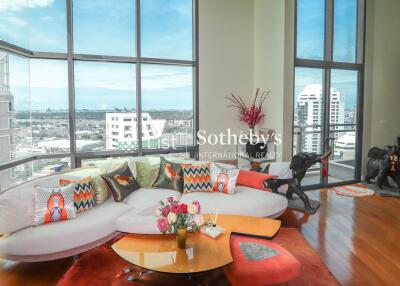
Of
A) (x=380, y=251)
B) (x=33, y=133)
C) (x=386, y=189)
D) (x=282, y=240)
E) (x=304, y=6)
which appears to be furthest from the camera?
(x=386, y=189)

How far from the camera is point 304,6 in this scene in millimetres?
4895

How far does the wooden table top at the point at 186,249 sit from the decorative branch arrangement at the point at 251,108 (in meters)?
2.50

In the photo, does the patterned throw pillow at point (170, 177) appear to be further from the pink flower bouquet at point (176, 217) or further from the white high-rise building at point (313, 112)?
the white high-rise building at point (313, 112)

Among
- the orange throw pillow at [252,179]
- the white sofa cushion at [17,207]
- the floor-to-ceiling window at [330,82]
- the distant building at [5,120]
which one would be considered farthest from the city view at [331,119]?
the distant building at [5,120]

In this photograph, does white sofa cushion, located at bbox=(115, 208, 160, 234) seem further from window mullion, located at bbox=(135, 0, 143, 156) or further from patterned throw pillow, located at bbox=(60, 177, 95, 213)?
window mullion, located at bbox=(135, 0, 143, 156)

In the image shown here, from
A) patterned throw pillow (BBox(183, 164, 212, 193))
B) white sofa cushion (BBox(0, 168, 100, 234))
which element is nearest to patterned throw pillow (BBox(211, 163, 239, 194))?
patterned throw pillow (BBox(183, 164, 212, 193))

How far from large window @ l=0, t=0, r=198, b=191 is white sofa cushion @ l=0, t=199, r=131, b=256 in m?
1.54

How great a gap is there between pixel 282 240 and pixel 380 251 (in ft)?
3.18

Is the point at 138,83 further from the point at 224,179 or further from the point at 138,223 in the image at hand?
the point at 138,223

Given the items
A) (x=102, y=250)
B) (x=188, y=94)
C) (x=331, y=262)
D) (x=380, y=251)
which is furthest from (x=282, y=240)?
(x=188, y=94)

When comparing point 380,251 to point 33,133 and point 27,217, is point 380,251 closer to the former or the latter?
point 27,217

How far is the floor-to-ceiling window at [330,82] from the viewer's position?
5012 millimetres

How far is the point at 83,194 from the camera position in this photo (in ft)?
10.4

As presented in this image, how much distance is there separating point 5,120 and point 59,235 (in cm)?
208
